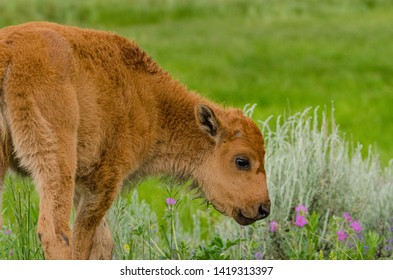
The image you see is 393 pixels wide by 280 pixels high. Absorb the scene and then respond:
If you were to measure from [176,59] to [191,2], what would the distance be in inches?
247

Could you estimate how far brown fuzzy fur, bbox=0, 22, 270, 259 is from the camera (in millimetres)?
6090

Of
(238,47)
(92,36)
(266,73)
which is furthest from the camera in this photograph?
(238,47)

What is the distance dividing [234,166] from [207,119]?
0.38m

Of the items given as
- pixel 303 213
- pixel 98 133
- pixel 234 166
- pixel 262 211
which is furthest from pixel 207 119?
pixel 303 213

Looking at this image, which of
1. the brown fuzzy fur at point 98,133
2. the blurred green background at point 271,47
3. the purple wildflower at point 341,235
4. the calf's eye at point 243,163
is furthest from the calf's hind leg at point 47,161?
the blurred green background at point 271,47

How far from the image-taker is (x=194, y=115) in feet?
24.0

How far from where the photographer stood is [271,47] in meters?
20.2

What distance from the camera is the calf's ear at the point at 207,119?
715 centimetres

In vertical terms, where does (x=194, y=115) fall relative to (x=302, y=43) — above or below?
above

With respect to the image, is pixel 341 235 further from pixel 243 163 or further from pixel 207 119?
pixel 207 119

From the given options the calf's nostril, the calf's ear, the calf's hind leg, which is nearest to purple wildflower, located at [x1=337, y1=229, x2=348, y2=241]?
the calf's nostril
